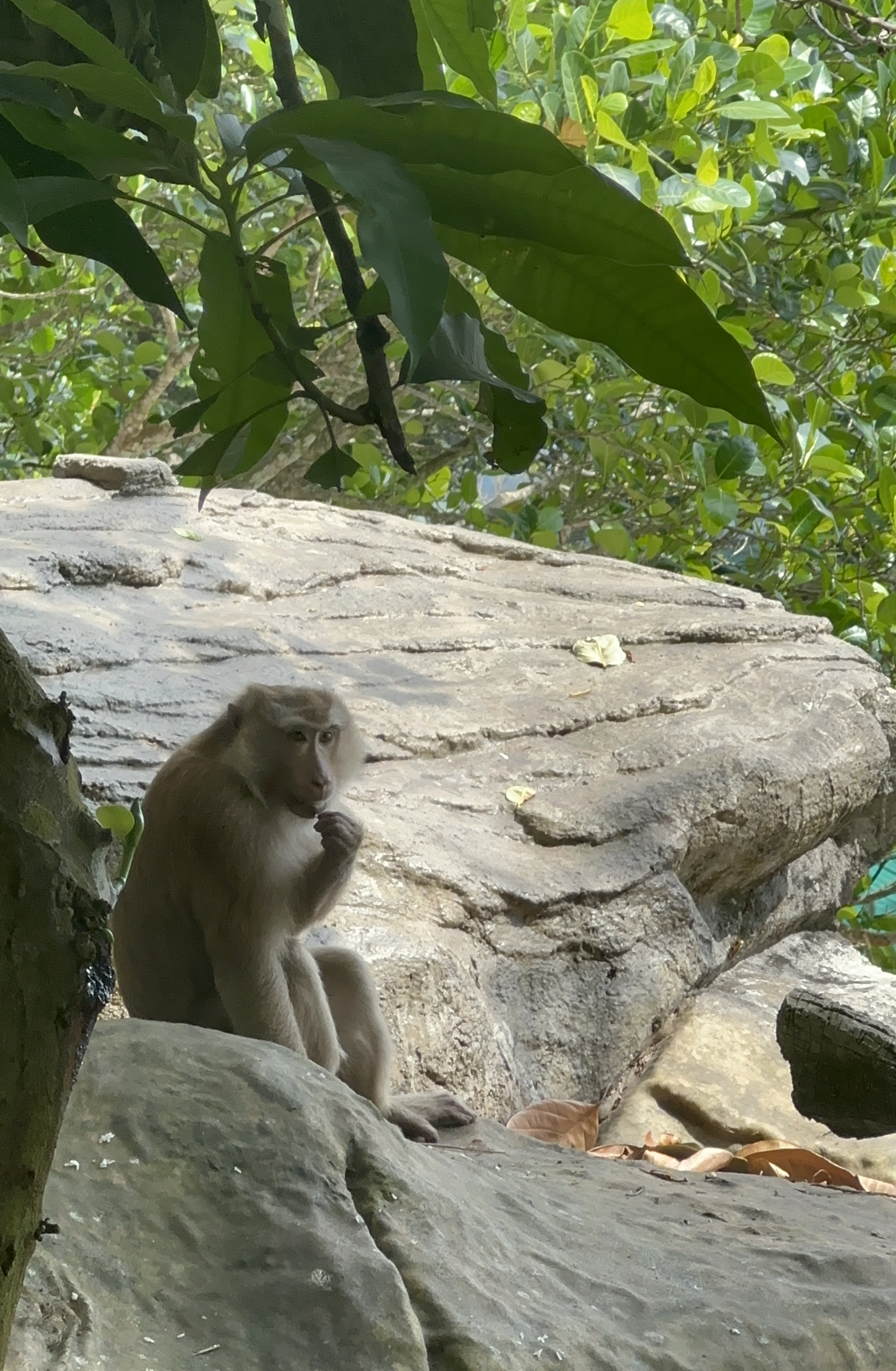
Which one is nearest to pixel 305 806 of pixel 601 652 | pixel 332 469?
pixel 332 469

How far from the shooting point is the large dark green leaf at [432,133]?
26.8 inches

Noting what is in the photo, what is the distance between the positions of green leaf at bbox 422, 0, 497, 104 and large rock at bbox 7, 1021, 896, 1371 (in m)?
1.28

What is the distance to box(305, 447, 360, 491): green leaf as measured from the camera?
2.99ft

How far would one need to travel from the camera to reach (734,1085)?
15.6 feet

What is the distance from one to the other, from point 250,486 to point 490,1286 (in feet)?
28.9

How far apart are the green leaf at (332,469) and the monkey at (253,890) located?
2131 millimetres

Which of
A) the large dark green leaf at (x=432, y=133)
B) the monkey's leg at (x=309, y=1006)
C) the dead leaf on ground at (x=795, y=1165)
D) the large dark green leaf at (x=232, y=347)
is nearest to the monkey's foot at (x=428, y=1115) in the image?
the monkey's leg at (x=309, y=1006)

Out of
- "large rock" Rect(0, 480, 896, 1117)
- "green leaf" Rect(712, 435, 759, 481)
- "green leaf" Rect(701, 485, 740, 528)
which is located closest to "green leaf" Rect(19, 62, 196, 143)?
"large rock" Rect(0, 480, 896, 1117)

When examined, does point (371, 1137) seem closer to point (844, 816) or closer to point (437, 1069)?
point (437, 1069)

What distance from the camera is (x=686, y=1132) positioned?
457 centimetres

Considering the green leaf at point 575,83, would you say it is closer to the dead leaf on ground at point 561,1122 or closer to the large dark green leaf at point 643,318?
the dead leaf on ground at point 561,1122

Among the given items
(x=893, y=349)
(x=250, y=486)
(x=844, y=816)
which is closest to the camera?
(x=844, y=816)

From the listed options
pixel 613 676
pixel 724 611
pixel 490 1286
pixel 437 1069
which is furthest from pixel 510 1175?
pixel 724 611

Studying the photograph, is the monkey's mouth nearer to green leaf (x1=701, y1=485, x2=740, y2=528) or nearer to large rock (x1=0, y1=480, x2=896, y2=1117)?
large rock (x1=0, y1=480, x2=896, y2=1117)
